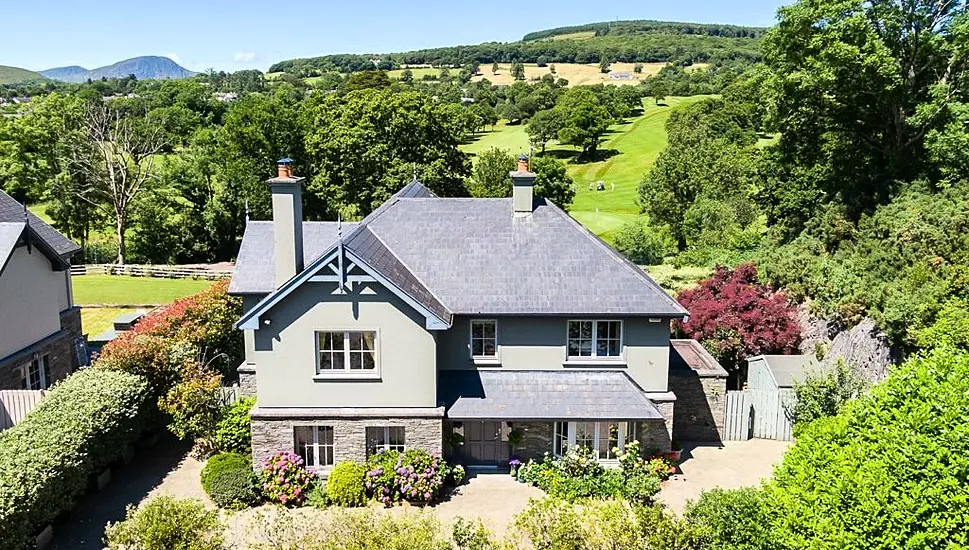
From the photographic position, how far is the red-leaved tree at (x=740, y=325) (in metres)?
28.2

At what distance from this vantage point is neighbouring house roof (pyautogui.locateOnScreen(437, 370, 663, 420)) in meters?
21.2

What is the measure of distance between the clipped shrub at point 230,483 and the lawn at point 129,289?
82.6 ft

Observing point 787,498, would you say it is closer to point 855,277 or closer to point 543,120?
point 855,277

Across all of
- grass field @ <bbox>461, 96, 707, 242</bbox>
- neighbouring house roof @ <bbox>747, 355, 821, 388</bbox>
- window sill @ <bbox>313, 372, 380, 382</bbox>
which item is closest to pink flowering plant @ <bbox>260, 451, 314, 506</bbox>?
window sill @ <bbox>313, 372, 380, 382</bbox>

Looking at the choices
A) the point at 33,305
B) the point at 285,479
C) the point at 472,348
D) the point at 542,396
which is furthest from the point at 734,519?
the point at 33,305

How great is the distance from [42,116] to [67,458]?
51110 mm

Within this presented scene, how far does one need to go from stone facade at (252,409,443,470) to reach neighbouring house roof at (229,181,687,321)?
138 inches

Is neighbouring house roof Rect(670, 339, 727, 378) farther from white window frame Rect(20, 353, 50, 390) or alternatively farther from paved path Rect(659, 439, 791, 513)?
white window frame Rect(20, 353, 50, 390)

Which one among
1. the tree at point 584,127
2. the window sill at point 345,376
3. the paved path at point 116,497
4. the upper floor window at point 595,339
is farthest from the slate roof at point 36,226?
the tree at point 584,127

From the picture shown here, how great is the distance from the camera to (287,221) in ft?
66.4

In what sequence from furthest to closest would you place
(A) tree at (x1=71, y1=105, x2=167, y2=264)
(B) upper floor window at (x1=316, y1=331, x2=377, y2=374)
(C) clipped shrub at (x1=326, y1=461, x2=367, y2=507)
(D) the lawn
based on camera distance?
(A) tree at (x1=71, y1=105, x2=167, y2=264), (D) the lawn, (B) upper floor window at (x1=316, y1=331, x2=377, y2=374), (C) clipped shrub at (x1=326, y1=461, x2=367, y2=507)

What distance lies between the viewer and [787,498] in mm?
13508

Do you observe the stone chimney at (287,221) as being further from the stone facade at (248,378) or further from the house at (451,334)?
the stone facade at (248,378)

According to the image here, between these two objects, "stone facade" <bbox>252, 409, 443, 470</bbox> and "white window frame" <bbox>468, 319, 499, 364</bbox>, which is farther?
"white window frame" <bbox>468, 319, 499, 364</bbox>
